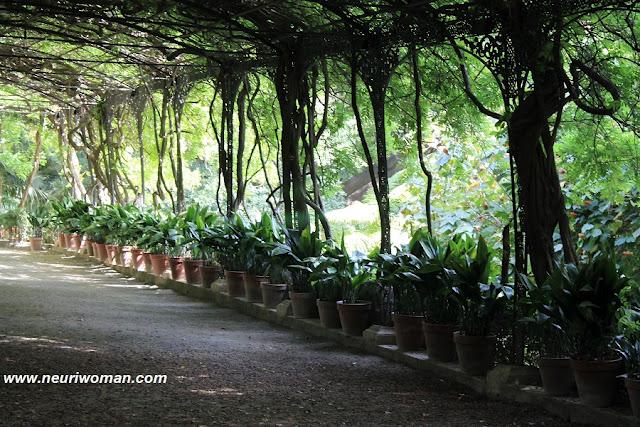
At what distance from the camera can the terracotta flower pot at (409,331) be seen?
16.9 feet

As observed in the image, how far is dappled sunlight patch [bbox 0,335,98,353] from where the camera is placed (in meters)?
5.02

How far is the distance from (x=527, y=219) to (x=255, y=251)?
11.8 ft

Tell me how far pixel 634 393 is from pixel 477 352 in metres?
1.17

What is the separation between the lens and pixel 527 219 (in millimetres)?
4371

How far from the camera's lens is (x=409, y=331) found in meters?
5.17

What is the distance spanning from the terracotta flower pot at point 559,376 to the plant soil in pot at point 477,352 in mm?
552

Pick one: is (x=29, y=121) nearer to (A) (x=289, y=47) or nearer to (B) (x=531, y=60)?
(A) (x=289, y=47)

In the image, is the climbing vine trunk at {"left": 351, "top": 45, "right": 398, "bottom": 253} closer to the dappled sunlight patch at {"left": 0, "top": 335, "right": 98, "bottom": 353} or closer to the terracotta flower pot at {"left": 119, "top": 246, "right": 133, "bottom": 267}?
the dappled sunlight patch at {"left": 0, "top": 335, "right": 98, "bottom": 353}

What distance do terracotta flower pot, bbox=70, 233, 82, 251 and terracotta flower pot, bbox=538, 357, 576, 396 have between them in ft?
39.2

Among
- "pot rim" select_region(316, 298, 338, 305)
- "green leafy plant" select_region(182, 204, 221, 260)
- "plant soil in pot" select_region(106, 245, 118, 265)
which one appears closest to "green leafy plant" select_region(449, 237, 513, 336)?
"pot rim" select_region(316, 298, 338, 305)

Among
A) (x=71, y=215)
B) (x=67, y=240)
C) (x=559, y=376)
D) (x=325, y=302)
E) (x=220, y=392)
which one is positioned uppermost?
(x=71, y=215)

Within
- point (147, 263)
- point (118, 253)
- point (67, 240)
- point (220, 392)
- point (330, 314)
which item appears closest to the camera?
point (220, 392)

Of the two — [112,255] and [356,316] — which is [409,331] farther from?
[112,255]

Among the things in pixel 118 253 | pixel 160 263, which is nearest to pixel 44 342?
pixel 160 263
